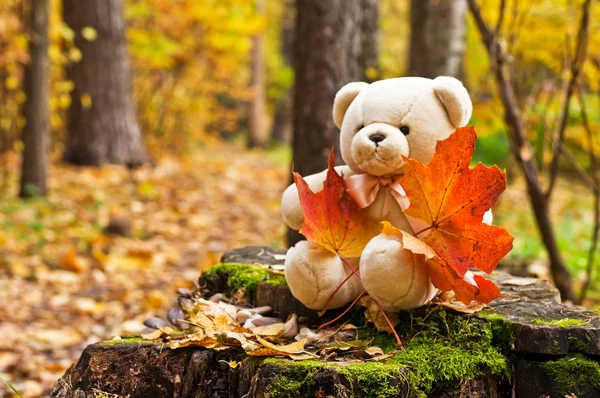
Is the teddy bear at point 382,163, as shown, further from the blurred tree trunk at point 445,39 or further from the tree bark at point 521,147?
the blurred tree trunk at point 445,39

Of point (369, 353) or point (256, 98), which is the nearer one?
point (369, 353)

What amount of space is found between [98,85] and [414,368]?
6923 millimetres

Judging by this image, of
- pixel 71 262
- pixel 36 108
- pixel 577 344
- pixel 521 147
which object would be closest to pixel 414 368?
pixel 577 344

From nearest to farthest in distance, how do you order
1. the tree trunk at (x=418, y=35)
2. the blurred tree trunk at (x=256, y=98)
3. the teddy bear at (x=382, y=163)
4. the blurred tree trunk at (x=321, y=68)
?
the teddy bear at (x=382, y=163) < the blurred tree trunk at (x=321, y=68) < the tree trunk at (x=418, y=35) < the blurred tree trunk at (x=256, y=98)

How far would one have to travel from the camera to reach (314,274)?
1883 millimetres

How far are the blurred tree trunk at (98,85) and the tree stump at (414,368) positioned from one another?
6.16 m

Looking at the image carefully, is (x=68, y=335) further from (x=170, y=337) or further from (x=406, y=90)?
(x=406, y=90)

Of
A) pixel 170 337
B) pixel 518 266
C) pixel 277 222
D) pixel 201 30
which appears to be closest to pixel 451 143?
pixel 170 337

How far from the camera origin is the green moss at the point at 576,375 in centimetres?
174

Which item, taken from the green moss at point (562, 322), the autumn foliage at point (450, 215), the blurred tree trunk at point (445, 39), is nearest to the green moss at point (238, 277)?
the autumn foliage at point (450, 215)

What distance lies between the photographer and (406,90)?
196 centimetres

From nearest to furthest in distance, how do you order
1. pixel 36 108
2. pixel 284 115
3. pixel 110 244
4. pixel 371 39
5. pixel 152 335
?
pixel 152 335 → pixel 110 244 → pixel 371 39 → pixel 36 108 → pixel 284 115

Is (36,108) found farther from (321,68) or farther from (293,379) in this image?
(293,379)

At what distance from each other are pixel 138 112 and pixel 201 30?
6.58 feet
